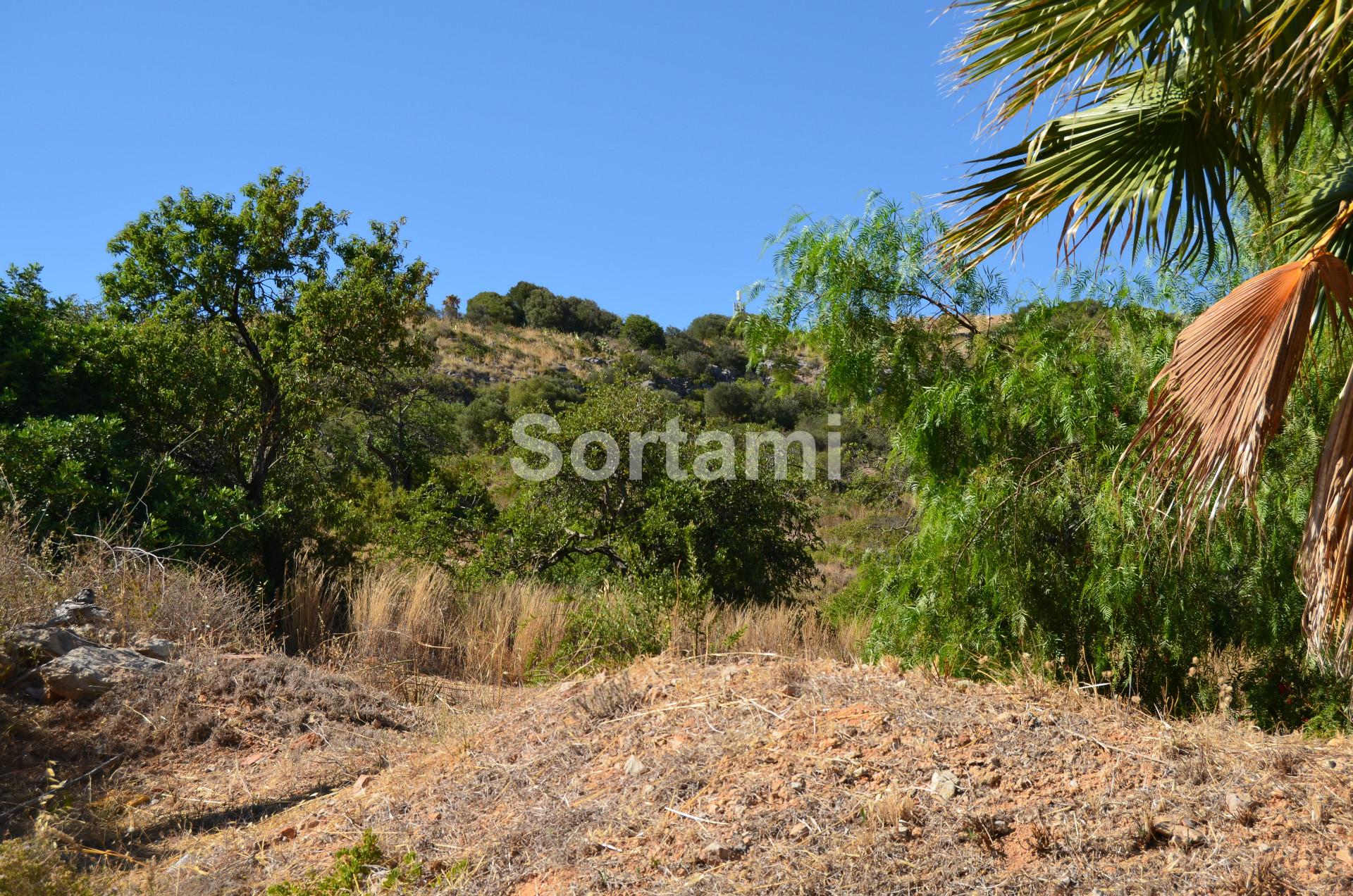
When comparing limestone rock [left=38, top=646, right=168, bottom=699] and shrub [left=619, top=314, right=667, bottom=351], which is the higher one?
shrub [left=619, top=314, right=667, bottom=351]

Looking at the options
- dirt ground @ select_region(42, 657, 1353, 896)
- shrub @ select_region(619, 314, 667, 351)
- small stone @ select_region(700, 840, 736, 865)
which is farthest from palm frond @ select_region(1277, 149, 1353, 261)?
shrub @ select_region(619, 314, 667, 351)

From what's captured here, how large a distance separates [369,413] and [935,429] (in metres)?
13.1

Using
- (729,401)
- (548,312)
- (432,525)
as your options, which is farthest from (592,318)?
(432,525)

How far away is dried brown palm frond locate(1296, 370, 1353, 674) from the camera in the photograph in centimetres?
328

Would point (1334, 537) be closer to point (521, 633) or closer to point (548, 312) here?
point (521, 633)

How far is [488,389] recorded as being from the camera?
32.2 metres

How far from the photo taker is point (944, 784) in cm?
365

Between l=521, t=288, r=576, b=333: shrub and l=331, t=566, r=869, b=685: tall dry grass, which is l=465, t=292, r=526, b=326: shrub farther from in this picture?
l=331, t=566, r=869, b=685: tall dry grass

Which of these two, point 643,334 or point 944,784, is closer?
point 944,784

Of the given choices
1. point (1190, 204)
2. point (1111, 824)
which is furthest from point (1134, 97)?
point (1111, 824)

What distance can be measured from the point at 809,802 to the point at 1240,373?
82.6 inches

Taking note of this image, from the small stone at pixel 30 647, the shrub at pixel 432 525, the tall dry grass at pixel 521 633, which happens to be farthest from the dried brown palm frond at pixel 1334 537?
the shrub at pixel 432 525

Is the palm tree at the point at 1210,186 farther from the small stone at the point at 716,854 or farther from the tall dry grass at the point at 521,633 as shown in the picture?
the tall dry grass at the point at 521,633

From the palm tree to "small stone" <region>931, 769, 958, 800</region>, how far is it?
1192mm
